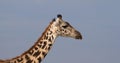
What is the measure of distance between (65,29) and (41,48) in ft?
3.53

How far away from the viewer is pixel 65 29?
13.9 m

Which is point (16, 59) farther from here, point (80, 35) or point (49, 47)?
point (80, 35)

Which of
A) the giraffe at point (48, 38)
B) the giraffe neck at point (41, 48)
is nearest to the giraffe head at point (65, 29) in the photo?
the giraffe at point (48, 38)

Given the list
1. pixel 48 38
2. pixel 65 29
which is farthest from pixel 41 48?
pixel 65 29

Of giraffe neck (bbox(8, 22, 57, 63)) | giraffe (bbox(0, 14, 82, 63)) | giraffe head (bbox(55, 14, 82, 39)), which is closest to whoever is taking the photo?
giraffe neck (bbox(8, 22, 57, 63))

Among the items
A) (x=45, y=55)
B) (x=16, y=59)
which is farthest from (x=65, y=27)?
(x=16, y=59)

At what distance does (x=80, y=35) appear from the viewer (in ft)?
46.8

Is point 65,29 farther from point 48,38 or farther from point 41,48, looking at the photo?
point 41,48

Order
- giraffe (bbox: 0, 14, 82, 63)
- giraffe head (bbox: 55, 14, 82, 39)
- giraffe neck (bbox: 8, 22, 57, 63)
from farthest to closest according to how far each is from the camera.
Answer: giraffe head (bbox: 55, 14, 82, 39), giraffe (bbox: 0, 14, 82, 63), giraffe neck (bbox: 8, 22, 57, 63)

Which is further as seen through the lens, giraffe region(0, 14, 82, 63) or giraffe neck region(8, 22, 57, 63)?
giraffe region(0, 14, 82, 63)

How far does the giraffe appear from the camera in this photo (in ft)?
43.5

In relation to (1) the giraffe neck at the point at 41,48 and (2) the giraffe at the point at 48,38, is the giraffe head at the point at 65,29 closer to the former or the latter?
(2) the giraffe at the point at 48,38

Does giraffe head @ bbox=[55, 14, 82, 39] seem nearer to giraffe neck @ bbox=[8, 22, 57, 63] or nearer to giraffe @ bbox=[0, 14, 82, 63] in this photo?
giraffe @ bbox=[0, 14, 82, 63]

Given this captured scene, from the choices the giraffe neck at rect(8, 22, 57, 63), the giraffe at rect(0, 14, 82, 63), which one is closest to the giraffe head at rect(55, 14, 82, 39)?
the giraffe at rect(0, 14, 82, 63)
